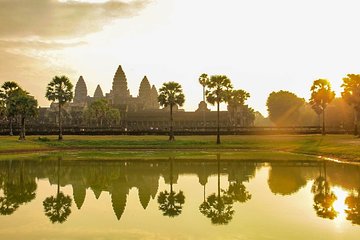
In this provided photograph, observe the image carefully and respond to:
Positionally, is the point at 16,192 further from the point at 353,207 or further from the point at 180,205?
the point at 353,207

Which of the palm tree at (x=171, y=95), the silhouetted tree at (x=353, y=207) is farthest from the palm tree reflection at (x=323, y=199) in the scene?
the palm tree at (x=171, y=95)

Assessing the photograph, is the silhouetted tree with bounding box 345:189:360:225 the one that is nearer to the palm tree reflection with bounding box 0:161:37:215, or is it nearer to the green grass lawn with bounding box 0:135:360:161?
the palm tree reflection with bounding box 0:161:37:215

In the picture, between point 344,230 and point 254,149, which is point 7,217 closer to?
point 344,230

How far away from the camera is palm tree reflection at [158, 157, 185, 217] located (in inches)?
663

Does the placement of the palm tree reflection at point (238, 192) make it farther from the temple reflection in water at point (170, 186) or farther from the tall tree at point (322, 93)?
the tall tree at point (322, 93)

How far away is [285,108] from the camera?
15412 cm

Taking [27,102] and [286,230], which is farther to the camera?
[27,102]

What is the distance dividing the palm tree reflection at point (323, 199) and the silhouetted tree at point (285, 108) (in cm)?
13063

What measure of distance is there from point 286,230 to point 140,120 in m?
142

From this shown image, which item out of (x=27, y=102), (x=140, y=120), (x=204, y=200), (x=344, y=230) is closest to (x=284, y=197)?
(x=204, y=200)

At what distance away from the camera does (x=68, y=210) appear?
17.2m

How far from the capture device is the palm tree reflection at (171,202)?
16.8 m

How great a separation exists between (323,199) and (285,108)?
13848cm

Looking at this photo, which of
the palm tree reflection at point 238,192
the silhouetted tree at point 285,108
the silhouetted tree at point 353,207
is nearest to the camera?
the silhouetted tree at point 353,207
